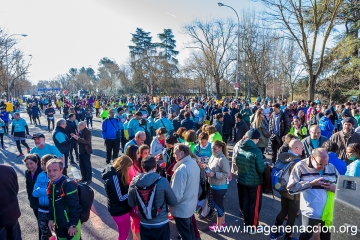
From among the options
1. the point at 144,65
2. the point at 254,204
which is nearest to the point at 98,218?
the point at 254,204

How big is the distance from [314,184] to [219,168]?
4.97 feet

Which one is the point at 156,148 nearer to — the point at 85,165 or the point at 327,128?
the point at 85,165

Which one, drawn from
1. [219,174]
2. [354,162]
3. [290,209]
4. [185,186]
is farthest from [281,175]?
[185,186]

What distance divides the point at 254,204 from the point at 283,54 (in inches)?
1324

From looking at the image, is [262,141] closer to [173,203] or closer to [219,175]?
[219,175]

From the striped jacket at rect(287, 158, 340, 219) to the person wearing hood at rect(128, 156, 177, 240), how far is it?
64.5 inches

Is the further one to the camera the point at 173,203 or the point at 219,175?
the point at 219,175

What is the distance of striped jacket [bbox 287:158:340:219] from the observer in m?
3.22

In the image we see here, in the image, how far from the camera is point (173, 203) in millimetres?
3164

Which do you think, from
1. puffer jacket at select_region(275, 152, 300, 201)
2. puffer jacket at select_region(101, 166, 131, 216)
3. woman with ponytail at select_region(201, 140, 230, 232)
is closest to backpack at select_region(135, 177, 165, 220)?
puffer jacket at select_region(101, 166, 131, 216)

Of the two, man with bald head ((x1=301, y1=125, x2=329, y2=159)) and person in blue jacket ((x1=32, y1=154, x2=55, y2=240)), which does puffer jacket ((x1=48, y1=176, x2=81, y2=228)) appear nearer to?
person in blue jacket ((x1=32, y1=154, x2=55, y2=240))

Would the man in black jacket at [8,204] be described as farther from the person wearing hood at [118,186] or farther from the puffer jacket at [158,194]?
the puffer jacket at [158,194]

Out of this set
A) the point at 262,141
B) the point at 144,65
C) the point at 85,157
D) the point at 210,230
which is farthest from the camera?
the point at 144,65

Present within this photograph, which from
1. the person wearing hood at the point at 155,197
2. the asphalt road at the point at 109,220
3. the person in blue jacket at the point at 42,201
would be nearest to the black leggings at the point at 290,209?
the asphalt road at the point at 109,220
